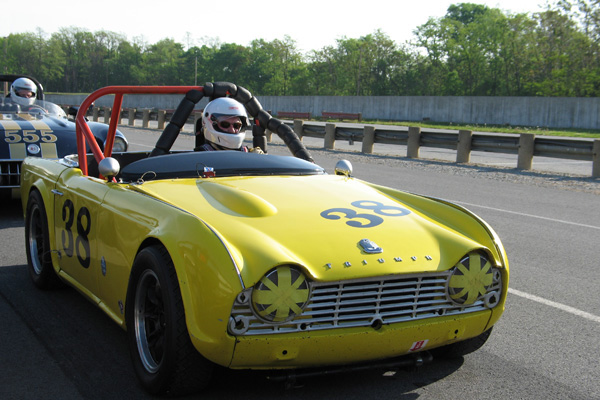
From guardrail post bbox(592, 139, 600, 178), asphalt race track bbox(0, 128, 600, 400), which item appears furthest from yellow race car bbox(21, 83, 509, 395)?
guardrail post bbox(592, 139, 600, 178)

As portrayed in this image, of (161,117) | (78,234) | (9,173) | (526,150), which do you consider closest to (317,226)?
(78,234)

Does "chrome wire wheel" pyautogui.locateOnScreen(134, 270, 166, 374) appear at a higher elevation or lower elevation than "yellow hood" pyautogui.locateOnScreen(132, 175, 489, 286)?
lower

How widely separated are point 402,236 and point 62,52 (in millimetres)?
133400

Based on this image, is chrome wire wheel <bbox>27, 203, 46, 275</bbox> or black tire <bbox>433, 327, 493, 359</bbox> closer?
black tire <bbox>433, 327, 493, 359</bbox>

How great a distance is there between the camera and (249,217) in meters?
3.41

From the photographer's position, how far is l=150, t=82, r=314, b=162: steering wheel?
5148 millimetres

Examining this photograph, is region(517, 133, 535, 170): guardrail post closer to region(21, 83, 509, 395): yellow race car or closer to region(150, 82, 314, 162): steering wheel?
region(150, 82, 314, 162): steering wheel

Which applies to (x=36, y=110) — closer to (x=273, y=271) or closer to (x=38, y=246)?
(x=38, y=246)

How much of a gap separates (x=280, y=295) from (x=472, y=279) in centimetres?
102

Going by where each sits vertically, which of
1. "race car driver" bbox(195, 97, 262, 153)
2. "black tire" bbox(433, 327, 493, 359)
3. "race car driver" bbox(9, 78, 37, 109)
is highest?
"race car driver" bbox(9, 78, 37, 109)

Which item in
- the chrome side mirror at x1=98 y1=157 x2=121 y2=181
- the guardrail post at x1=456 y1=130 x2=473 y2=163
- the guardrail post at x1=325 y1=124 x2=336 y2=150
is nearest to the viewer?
the chrome side mirror at x1=98 y1=157 x2=121 y2=181

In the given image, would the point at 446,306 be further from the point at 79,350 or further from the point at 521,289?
the point at 521,289

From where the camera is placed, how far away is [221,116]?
5355 millimetres

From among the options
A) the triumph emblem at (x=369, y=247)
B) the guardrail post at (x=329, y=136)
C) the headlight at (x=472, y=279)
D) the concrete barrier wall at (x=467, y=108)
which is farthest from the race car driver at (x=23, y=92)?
the concrete barrier wall at (x=467, y=108)
